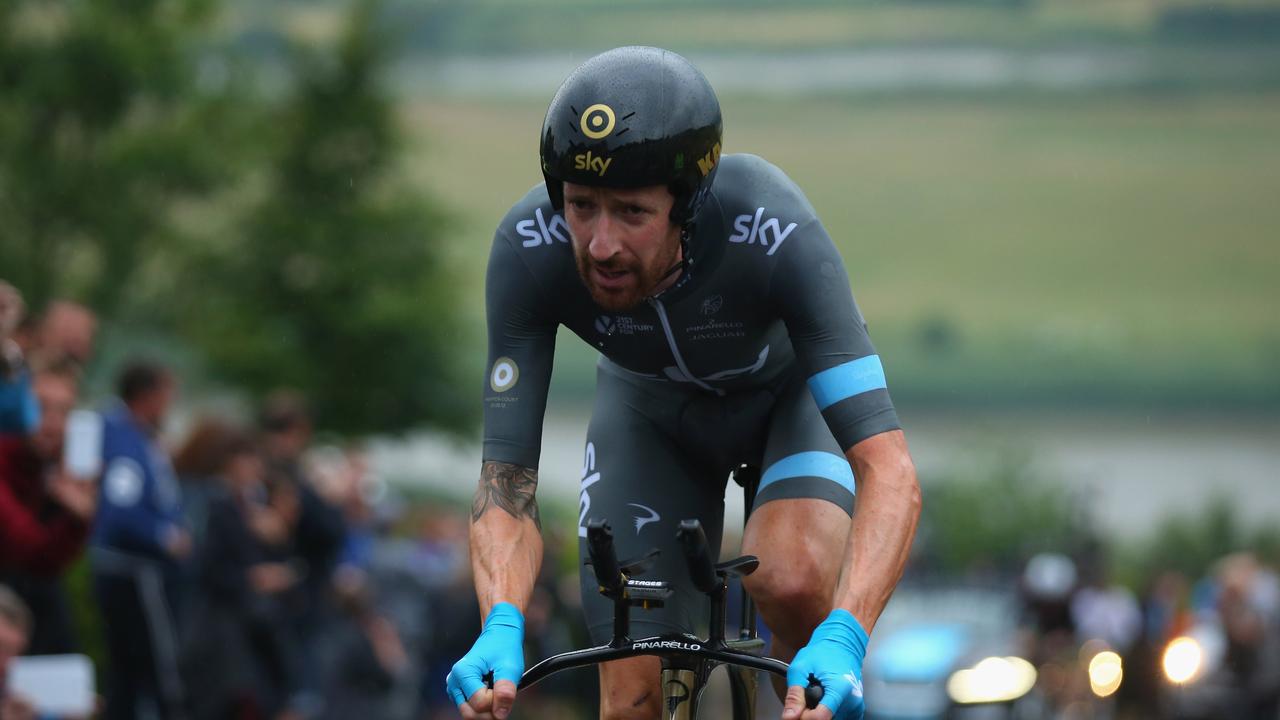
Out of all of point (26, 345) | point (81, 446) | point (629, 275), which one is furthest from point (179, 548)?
point (629, 275)

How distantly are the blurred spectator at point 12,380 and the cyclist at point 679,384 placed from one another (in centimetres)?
332

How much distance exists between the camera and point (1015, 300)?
95500 millimetres

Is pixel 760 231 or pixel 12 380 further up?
pixel 760 231

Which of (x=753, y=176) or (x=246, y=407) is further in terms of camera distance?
(x=246, y=407)

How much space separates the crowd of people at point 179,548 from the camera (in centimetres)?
872

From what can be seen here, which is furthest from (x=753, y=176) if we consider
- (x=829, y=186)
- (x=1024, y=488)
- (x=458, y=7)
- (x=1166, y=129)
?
(x=1166, y=129)

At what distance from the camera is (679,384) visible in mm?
5820

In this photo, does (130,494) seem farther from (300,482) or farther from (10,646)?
(10,646)

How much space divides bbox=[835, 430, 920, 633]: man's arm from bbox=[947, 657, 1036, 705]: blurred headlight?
37.8ft

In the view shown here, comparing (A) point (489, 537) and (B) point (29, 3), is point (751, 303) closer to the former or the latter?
(A) point (489, 537)

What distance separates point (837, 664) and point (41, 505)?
18.0 feet

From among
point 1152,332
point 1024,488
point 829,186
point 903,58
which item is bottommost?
point 1024,488

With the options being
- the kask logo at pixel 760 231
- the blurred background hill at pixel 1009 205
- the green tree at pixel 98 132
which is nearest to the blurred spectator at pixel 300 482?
the kask logo at pixel 760 231

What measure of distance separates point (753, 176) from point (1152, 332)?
93.2 m
